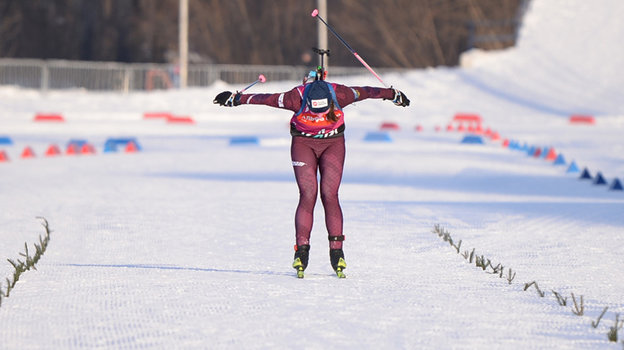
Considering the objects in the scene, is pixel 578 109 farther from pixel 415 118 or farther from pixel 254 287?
pixel 254 287

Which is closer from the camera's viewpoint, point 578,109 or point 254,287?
point 254,287

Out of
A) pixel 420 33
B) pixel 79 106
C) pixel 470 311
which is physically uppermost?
pixel 420 33

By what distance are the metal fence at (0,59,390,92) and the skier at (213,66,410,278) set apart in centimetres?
3677

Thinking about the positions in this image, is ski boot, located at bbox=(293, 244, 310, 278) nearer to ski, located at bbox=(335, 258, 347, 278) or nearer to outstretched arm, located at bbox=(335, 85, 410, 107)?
ski, located at bbox=(335, 258, 347, 278)

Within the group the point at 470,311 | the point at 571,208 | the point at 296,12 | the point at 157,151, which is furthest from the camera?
the point at 296,12

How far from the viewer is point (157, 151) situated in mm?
23859

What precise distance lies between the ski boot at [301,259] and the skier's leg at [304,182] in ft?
0.33

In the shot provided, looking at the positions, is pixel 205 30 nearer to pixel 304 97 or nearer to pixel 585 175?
pixel 585 175

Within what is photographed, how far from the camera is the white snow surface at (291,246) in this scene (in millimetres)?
6789

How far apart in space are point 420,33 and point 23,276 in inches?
2199

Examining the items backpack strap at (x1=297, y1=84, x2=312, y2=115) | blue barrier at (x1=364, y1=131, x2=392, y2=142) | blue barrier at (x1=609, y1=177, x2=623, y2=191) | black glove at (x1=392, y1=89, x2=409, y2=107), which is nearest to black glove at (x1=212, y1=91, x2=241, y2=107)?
backpack strap at (x1=297, y1=84, x2=312, y2=115)

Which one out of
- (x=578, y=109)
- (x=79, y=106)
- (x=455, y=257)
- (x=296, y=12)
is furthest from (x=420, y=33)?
(x=455, y=257)

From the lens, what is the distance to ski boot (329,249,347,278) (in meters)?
8.73

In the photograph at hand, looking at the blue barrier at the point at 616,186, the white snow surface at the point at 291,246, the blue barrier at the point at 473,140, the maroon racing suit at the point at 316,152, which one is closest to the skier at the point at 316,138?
the maroon racing suit at the point at 316,152
